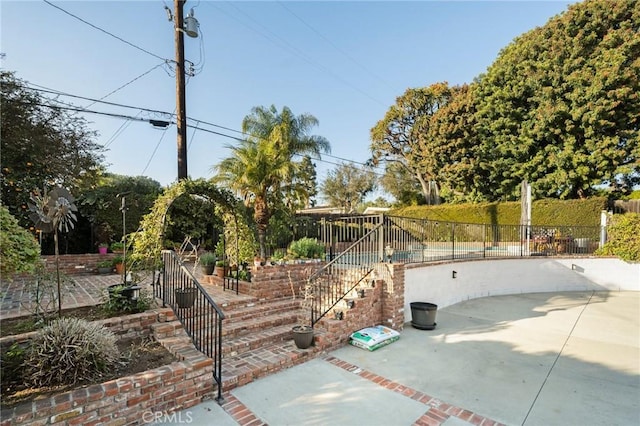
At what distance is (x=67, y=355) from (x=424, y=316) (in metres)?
5.32

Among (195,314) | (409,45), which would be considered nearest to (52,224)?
(195,314)

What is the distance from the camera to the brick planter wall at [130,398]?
7.67ft

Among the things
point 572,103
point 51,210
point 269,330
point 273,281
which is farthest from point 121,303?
point 572,103

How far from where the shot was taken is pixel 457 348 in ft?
15.5

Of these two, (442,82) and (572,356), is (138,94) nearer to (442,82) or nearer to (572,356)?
(572,356)

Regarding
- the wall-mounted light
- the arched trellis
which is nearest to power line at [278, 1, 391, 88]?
the wall-mounted light

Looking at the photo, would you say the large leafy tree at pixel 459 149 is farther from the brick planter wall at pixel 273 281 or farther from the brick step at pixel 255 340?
the brick step at pixel 255 340

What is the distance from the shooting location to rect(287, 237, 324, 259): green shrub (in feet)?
22.9

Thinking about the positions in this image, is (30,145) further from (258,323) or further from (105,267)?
(258,323)

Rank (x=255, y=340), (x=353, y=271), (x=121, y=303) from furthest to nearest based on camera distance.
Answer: (x=353, y=271), (x=255, y=340), (x=121, y=303)

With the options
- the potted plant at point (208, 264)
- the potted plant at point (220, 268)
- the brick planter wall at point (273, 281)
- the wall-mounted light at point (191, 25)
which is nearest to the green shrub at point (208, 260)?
the potted plant at point (208, 264)

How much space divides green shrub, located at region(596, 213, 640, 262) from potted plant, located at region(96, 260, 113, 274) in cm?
1565

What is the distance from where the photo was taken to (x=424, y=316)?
5602 millimetres

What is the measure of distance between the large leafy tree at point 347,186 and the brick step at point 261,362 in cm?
2358
